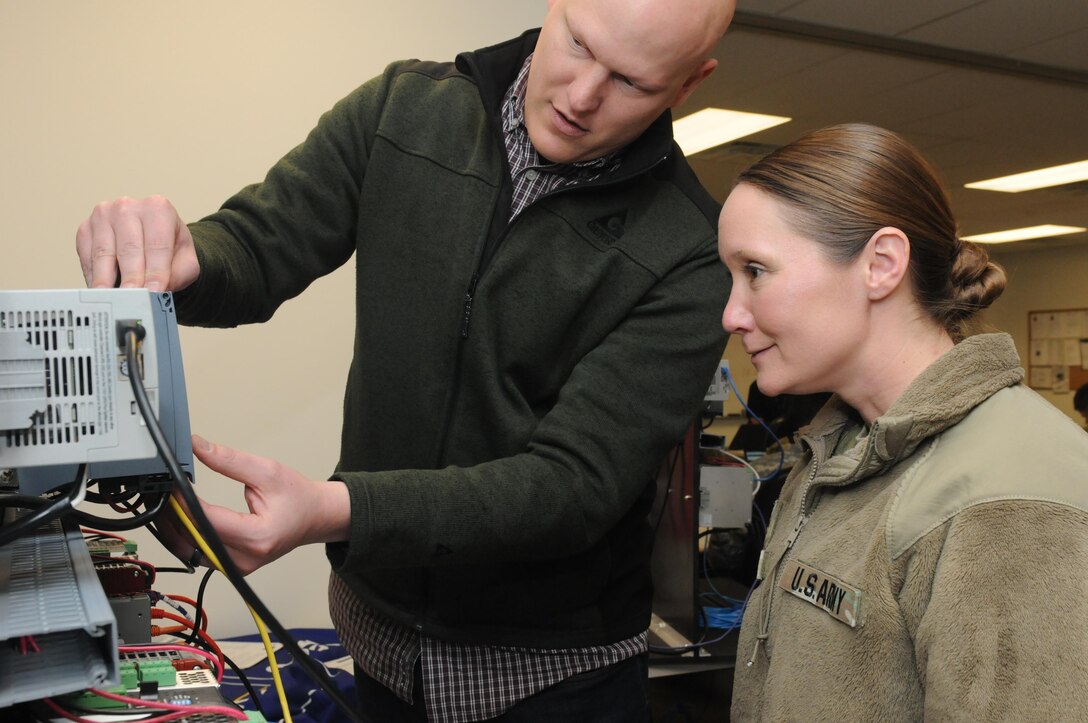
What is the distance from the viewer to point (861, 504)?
1023mm

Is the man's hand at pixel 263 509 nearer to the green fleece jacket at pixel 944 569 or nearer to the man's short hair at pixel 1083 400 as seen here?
the green fleece jacket at pixel 944 569

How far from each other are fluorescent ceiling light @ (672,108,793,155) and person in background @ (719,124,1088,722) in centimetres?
400

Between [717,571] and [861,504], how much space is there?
195cm

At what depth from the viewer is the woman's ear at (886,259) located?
3.36 ft

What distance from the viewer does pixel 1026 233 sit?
946cm

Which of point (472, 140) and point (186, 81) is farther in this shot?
point (186, 81)

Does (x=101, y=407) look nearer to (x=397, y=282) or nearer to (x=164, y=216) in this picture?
(x=164, y=216)

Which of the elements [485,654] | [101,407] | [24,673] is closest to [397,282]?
[485,654]

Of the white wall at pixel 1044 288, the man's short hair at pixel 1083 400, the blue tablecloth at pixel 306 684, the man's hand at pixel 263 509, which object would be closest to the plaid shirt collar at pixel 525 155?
the man's hand at pixel 263 509

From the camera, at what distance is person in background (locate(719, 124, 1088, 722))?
81 cm

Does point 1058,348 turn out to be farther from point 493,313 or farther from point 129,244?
point 129,244

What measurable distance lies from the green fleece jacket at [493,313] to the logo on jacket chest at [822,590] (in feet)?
0.68

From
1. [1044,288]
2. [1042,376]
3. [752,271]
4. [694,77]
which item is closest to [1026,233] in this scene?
[1044,288]

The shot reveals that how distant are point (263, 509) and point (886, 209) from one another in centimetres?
73
